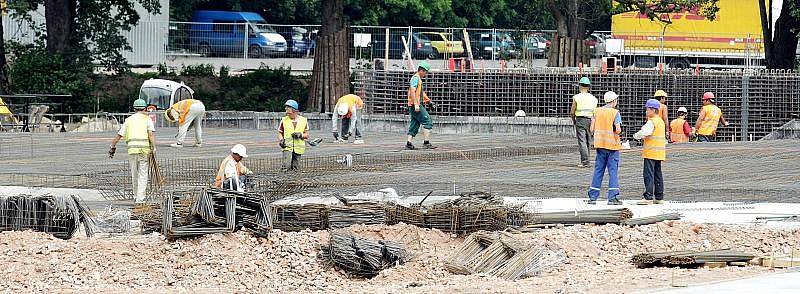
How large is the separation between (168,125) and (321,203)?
52.3 ft

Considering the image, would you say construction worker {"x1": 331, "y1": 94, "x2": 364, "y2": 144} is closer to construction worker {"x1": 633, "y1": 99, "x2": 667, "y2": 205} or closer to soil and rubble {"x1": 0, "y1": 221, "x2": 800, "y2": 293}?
construction worker {"x1": 633, "y1": 99, "x2": 667, "y2": 205}

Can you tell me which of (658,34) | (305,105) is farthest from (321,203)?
(658,34)

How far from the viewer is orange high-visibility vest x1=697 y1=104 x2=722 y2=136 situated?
25.1m

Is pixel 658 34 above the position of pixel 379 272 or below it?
above

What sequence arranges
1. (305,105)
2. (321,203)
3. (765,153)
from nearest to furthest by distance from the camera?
1. (321,203)
2. (765,153)
3. (305,105)

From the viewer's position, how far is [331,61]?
35094mm

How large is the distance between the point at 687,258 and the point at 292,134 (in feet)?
24.9

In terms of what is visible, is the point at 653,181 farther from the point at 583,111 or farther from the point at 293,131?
the point at 293,131

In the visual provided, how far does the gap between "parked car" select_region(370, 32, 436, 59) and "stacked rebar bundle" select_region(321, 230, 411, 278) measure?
27.8 meters

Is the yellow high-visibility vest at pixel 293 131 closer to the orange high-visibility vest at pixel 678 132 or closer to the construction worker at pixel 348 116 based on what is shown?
the construction worker at pixel 348 116

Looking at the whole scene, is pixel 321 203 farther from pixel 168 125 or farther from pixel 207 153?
pixel 168 125

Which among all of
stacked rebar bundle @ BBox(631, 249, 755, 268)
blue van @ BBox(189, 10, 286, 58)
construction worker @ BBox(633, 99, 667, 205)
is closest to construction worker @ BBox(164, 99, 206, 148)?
construction worker @ BBox(633, 99, 667, 205)

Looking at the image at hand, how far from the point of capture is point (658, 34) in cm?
4956

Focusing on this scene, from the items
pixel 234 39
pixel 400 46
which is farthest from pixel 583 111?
pixel 234 39
